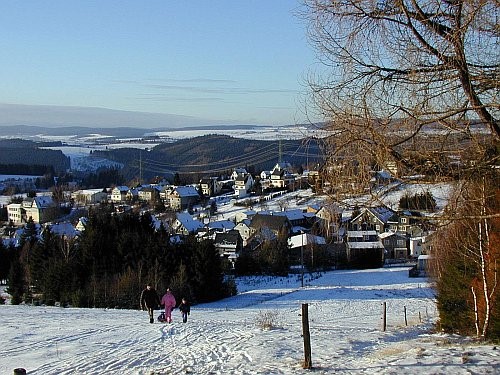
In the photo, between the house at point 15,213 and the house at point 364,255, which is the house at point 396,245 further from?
the house at point 15,213

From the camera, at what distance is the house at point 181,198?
96.4 m

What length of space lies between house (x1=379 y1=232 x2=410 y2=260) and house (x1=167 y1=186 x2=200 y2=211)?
1670 inches

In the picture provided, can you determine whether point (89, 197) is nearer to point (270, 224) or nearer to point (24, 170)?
point (24, 170)

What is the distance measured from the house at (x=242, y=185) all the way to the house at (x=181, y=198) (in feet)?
28.2

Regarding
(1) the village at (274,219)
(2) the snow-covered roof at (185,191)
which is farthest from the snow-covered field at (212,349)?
(2) the snow-covered roof at (185,191)

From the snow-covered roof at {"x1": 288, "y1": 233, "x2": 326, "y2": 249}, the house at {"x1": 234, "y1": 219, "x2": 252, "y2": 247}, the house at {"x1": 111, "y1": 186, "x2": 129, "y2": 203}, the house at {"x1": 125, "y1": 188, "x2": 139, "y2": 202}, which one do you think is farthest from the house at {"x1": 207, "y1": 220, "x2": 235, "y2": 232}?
the house at {"x1": 111, "y1": 186, "x2": 129, "y2": 203}

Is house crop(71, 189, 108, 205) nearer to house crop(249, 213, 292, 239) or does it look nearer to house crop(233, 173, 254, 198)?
house crop(233, 173, 254, 198)

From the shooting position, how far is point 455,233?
33.3ft

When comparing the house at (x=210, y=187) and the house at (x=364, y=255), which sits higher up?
the house at (x=210, y=187)

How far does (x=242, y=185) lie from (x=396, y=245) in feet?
160

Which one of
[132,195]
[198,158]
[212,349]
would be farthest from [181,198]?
[212,349]

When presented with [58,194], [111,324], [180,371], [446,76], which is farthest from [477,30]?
[58,194]

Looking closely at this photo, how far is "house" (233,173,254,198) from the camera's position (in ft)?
336

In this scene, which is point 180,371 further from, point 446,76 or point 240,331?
point 446,76
